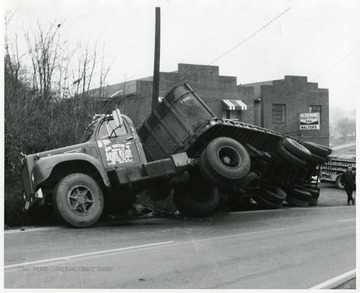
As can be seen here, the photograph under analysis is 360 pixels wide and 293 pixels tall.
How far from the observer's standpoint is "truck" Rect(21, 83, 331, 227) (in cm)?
1002

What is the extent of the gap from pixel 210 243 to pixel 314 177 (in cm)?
838

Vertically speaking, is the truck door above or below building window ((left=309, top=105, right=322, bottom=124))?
below

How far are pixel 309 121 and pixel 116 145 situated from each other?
24326 millimetres

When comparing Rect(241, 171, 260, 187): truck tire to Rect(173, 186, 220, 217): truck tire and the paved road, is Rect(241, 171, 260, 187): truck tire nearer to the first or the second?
Rect(173, 186, 220, 217): truck tire

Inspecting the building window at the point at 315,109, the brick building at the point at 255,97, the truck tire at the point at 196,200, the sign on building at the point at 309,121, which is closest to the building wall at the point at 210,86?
the brick building at the point at 255,97

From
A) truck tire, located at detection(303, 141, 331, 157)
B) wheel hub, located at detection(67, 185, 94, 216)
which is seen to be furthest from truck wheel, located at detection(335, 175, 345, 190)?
wheel hub, located at detection(67, 185, 94, 216)

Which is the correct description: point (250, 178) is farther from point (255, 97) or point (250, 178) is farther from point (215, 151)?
point (255, 97)

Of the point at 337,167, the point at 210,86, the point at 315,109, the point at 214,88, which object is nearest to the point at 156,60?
the point at 337,167

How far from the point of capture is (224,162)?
436 inches

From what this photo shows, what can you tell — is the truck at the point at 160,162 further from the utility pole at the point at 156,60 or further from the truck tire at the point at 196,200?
the utility pole at the point at 156,60

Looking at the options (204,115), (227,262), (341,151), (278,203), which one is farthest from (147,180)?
(341,151)

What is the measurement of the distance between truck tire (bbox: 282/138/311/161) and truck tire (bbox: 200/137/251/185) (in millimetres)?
2754

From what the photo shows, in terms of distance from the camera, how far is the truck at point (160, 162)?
10.0 metres

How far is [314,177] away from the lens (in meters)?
16.3
